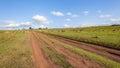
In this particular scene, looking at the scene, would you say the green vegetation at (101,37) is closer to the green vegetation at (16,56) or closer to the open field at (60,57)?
the open field at (60,57)

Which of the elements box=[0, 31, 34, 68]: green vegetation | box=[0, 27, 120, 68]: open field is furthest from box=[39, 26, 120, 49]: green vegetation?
box=[0, 31, 34, 68]: green vegetation

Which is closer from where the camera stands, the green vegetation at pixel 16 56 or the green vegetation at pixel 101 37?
the green vegetation at pixel 16 56

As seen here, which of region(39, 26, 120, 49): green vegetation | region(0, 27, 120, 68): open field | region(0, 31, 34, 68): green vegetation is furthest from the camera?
region(39, 26, 120, 49): green vegetation

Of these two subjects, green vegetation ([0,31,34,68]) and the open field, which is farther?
green vegetation ([0,31,34,68])

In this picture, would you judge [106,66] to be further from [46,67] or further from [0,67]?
[0,67]

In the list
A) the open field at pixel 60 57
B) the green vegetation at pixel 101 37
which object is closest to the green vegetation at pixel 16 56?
the open field at pixel 60 57

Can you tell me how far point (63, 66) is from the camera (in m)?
9.85

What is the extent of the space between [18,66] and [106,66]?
5.94 meters

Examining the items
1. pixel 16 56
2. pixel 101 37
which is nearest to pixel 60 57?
pixel 16 56

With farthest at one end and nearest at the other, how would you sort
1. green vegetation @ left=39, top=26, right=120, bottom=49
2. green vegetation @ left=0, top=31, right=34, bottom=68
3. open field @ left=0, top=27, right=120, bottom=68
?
green vegetation @ left=39, top=26, right=120, bottom=49
green vegetation @ left=0, top=31, right=34, bottom=68
open field @ left=0, top=27, right=120, bottom=68

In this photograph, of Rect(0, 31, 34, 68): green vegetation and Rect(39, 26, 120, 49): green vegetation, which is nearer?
Rect(0, 31, 34, 68): green vegetation

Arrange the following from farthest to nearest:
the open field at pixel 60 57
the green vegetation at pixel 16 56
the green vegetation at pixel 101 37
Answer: the green vegetation at pixel 101 37, the green vegetation at pixel 16 56, the open field at pixel 60 57

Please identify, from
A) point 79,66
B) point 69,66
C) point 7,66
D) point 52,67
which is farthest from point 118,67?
point 7,66

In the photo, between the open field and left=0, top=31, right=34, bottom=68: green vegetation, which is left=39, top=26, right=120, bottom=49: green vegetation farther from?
left=0, top=31, right=34, bottom=68: green vegetation
